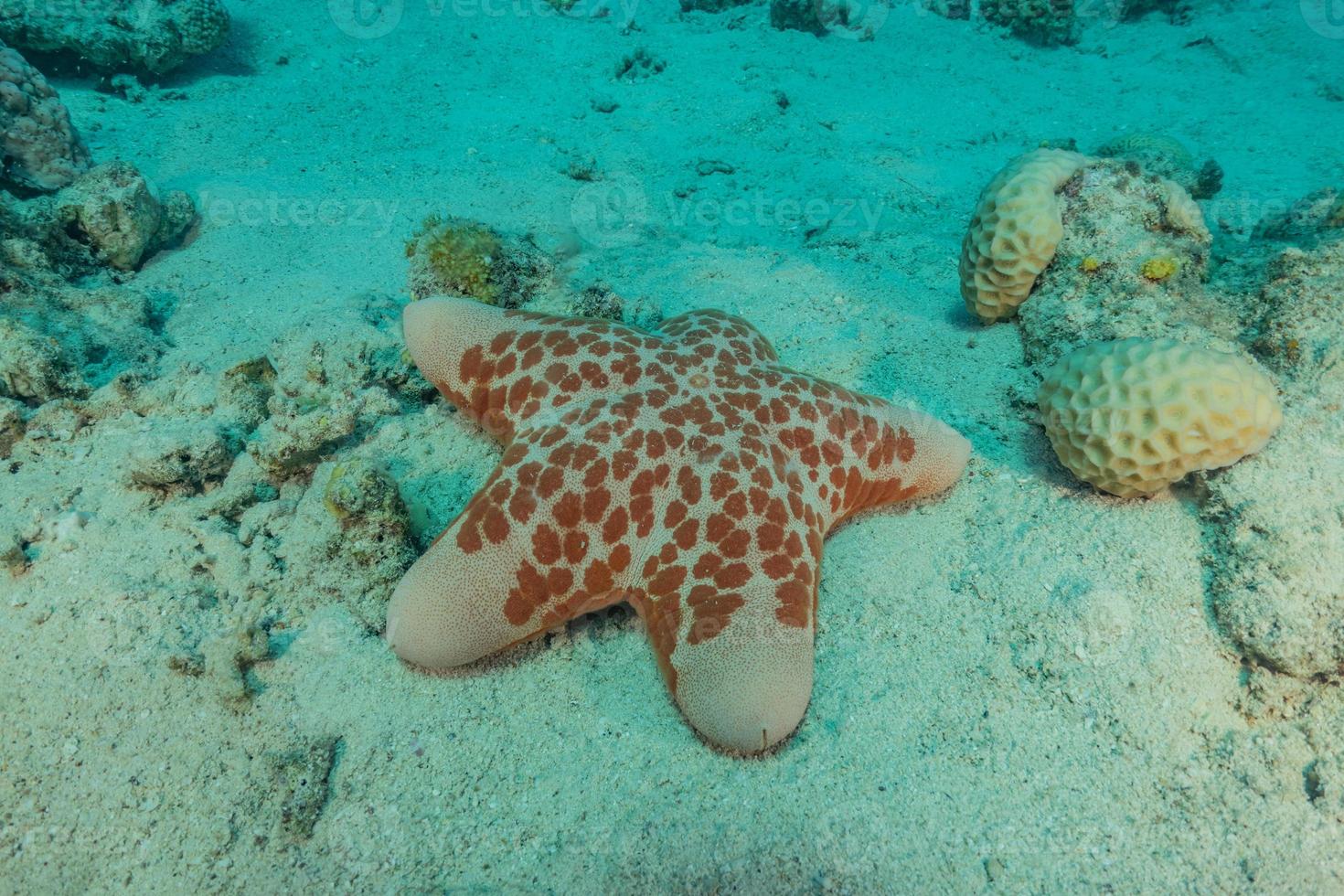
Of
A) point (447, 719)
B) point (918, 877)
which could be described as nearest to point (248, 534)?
point (447, 719)

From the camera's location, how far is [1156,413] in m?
3.36

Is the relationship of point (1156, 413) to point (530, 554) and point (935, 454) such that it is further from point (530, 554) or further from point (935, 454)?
point (530, 554)

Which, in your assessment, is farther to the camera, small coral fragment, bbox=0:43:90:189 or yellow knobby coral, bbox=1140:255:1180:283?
small coral fragment, bbox=0:43:90:189

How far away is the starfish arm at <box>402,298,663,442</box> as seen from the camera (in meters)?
3.71

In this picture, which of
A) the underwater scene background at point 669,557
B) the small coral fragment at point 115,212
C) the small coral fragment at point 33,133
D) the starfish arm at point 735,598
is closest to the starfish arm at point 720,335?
the underwater scene background at point 669,557

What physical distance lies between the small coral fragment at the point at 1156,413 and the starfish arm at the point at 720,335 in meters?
1.79

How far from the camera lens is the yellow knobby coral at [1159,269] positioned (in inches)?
178

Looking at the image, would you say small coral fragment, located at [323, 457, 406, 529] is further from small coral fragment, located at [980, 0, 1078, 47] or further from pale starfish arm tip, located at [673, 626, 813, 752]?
small coral fragment, located at [980, 0, 1078, 47]

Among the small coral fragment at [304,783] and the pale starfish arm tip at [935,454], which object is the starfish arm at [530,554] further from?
the pale starfish arm tip at [935,454]

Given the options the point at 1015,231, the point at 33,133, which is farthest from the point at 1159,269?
the point at 33,133

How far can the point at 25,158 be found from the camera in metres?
5.88

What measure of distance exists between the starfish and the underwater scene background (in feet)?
0.07

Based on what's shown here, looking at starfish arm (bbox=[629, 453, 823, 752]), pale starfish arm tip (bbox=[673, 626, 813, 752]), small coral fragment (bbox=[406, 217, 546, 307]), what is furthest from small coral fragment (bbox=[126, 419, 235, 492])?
pale starfish arm tip (bbox=[673, 626, 813, 752])

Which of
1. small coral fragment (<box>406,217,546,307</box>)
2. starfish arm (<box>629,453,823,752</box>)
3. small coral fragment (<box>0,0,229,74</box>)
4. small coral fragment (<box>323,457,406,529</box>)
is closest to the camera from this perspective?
starfish arm (<box>629,453,823,752</box>)
